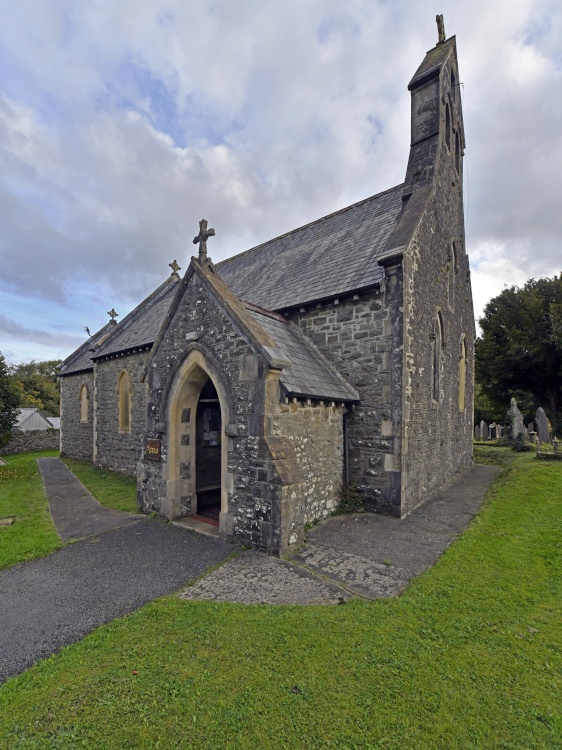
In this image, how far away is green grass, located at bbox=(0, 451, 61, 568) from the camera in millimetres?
7051

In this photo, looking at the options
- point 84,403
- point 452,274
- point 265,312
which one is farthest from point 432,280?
point 84,403

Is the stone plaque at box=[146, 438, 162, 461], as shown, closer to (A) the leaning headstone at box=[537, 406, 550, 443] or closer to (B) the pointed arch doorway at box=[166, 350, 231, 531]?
(B) the pointed arch doorway at box=[166, 350, 231, 531]

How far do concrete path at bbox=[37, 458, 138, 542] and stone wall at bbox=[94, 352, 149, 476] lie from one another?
227cm

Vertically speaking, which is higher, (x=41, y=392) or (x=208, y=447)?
(x=41, y=392)

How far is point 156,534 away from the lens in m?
8.06

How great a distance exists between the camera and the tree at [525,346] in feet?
94.1

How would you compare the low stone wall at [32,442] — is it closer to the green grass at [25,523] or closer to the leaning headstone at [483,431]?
the green grass at [25,523]

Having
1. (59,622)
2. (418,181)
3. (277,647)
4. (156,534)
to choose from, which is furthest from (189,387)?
(418,181)

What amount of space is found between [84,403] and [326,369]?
57.5ft

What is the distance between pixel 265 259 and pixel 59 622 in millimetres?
15169

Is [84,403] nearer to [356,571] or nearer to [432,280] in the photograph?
[432,280]

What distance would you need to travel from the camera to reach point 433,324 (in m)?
11.7

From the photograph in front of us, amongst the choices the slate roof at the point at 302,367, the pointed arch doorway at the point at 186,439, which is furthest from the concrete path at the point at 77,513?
the slate roof at the point at 302,367

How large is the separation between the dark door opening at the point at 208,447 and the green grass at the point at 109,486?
6.61 ft
